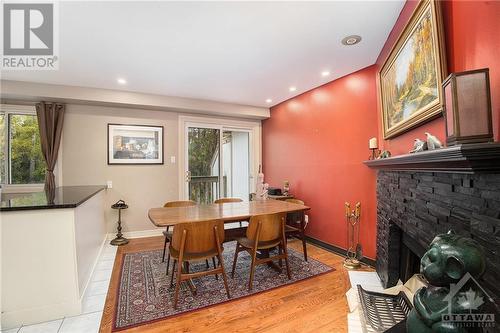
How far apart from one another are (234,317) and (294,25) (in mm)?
2519

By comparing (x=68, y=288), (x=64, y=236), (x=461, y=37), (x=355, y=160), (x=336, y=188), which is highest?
(x=461, y=37)

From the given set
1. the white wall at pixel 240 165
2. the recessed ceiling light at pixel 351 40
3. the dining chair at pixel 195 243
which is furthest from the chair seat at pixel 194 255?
the white wall at pixel 240 165

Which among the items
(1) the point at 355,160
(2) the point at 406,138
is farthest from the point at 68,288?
(1) the point at 355,160

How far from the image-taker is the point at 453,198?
1.02 m

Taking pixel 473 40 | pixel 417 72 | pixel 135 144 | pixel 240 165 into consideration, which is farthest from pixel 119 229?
pixel 473 40

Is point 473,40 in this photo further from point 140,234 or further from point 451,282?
point 140,234

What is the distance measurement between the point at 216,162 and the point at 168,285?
285cm

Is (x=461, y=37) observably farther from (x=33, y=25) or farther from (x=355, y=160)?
(x=33, y=25)

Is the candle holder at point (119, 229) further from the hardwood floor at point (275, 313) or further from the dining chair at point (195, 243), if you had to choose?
the dining chair at point (195, 243)

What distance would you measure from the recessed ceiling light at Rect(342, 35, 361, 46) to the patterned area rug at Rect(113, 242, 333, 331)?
2.48 m

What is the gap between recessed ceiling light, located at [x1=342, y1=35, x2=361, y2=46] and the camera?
2215 mm

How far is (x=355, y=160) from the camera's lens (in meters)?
3.04

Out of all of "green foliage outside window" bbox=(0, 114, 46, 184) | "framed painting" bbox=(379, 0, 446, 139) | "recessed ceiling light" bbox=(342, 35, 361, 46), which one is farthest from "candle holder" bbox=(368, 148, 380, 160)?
"green foliage outside window" bbox=(0, 114, 46, 184)

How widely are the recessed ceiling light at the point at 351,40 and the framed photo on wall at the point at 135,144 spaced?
332 cm
